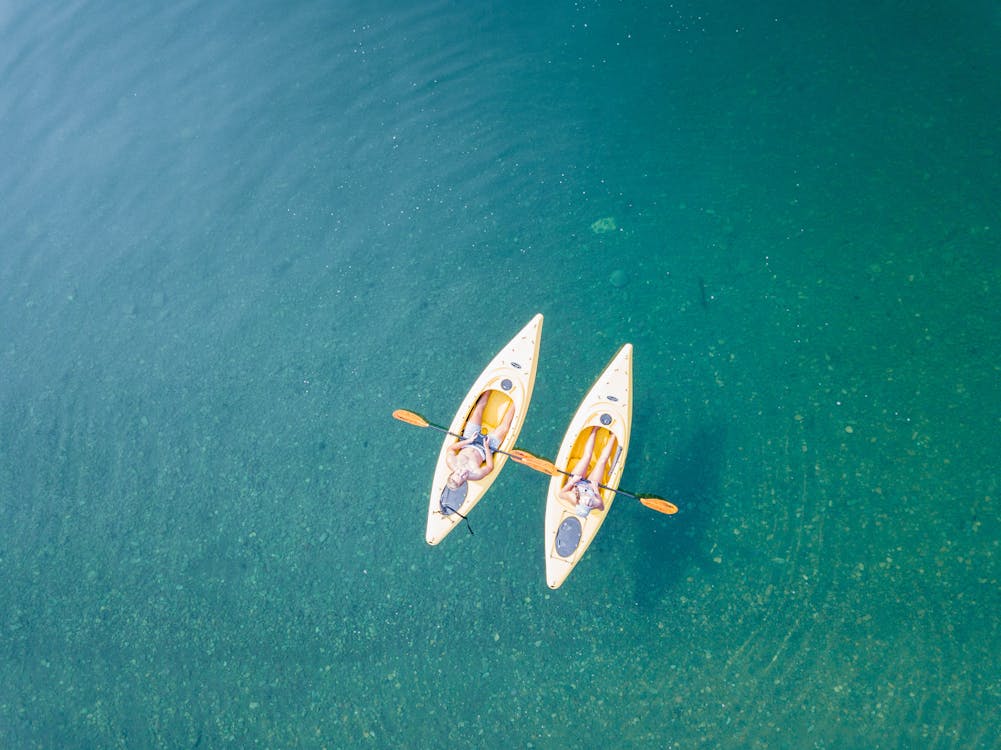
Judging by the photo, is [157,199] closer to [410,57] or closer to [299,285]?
[299,285]

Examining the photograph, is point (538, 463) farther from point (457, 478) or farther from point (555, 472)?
point (457, 478)

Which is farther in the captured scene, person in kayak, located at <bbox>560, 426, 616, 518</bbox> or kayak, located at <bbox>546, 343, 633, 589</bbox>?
kayak, located at <bbox>546, 343, 633, 589</bbox>

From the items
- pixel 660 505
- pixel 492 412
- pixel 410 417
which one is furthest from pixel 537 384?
pixel 660 505

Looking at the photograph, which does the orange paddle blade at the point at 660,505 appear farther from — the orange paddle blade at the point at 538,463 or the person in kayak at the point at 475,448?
the person in kayak at the point at 475,448

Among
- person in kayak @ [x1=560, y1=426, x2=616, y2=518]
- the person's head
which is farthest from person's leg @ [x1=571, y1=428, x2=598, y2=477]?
the person's head

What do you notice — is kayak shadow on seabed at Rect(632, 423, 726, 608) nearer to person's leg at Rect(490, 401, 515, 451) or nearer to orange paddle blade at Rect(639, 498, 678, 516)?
orange paddle blade at Rect(639, 498, 678, 516)

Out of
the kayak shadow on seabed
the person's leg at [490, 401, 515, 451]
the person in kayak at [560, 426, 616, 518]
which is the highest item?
the person's leg at [490, 401, 515, 451]

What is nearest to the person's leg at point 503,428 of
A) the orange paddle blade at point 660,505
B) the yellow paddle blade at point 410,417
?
the yellow paddle blade at point 410,417
